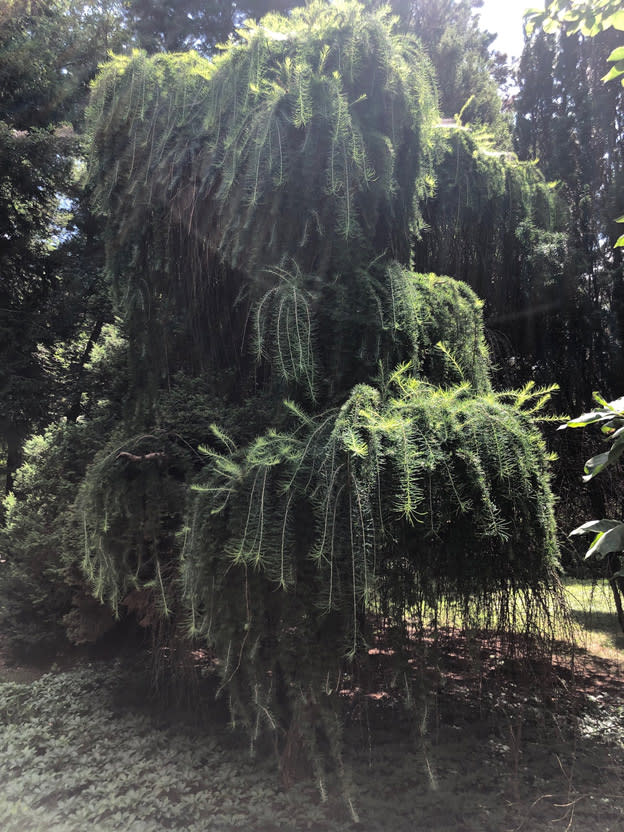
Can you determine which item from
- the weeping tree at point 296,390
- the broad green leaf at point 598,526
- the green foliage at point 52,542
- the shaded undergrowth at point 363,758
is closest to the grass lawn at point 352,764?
the shaded undergrowth at point 363,758

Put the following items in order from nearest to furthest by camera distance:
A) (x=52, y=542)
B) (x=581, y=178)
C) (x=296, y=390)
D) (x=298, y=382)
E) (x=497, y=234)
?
(x=298, y=382), (x=296, y=390), (x=52, y=542), (x=497, y=234), (x=581, y=178)

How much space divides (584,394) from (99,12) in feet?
30.6

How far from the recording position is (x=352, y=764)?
3100 millimetres

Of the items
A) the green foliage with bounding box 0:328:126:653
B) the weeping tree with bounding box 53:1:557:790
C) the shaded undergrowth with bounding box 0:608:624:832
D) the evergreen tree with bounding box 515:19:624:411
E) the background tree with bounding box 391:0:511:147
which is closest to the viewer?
the weeping tree with bounding box 53:1:557:790

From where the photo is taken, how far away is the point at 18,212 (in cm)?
812

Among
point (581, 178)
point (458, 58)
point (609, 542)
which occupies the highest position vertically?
point (458, 58)

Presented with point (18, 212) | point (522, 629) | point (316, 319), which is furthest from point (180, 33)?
point (522, 629)

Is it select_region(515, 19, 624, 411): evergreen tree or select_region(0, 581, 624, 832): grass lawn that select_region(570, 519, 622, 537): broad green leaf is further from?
select_region(515, 19, 624, 411): evergreen tree

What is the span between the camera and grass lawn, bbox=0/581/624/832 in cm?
266

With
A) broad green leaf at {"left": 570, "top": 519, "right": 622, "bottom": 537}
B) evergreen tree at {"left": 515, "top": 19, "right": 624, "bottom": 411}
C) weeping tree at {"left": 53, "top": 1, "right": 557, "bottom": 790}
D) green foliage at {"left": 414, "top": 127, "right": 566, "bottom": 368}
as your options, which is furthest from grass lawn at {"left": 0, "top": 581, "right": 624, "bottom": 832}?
green foliage at {"left": 414, "top": 127, "right": 566, "bottom": 368}

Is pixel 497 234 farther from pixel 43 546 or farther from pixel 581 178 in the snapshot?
pixel 43 546

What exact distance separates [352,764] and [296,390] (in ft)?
7.25

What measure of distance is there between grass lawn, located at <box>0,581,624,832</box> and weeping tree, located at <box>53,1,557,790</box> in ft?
1.06

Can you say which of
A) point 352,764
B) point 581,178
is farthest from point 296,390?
point 581,178
